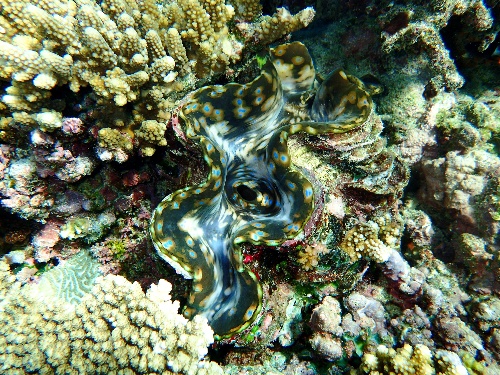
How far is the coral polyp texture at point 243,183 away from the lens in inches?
90.2

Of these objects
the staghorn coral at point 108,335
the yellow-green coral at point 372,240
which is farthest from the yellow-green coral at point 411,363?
the staghorn coral at point 108,335

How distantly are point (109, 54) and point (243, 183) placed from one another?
65.3 inches

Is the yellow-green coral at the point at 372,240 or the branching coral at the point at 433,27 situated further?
the branching coral at the point at 433,27

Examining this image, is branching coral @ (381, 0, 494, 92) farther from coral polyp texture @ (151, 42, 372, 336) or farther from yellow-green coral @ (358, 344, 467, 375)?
yellow-green coral @ (358, 344, 467, 375)

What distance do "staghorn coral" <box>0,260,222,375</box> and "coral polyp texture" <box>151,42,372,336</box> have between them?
27 centimetres

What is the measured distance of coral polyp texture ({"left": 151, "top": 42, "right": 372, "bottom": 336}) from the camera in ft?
7.52

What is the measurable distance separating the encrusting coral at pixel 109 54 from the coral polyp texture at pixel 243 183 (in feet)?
1.52

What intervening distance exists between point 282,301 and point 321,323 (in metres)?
0.42

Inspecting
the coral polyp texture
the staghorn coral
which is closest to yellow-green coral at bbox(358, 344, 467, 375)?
the coral polyp texture

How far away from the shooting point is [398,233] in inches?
114

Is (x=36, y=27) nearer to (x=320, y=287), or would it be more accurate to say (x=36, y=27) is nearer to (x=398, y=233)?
(x=320, y=287)

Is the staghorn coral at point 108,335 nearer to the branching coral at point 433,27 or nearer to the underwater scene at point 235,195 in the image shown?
the underwater scene at point 235,195

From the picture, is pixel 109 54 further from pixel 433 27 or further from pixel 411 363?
pixel 411 363

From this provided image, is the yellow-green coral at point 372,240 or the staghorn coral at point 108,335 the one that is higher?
the yellow-green coral at point 372,240
